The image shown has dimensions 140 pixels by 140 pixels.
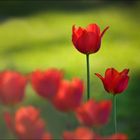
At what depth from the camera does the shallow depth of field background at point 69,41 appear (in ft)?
7.53

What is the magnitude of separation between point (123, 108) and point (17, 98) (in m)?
1.40

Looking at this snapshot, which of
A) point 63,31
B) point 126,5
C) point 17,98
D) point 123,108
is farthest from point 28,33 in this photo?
point 17,98

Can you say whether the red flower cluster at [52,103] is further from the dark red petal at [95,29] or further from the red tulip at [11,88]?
the dark red petal at [95,29]

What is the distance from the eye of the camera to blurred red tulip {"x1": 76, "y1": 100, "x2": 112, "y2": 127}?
74 cm

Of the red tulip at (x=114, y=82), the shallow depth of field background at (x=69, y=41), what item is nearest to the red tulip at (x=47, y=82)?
the red tulip at (x=114, y=82)

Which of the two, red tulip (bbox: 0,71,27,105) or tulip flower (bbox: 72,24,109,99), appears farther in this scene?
tulip flower (bbox: 72,24,109,99)

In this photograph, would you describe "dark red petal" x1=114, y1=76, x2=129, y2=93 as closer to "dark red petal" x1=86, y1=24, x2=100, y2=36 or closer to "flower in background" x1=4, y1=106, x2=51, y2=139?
"dark red petal" x1=86, y1=24, x2=100, y2=36

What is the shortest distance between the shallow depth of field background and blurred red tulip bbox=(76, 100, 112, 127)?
3.71 ft

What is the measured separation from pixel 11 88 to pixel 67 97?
83 mm

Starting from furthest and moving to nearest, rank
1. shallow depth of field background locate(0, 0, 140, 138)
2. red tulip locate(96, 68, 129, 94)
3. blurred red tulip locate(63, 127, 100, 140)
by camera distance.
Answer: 1. shallow depth of field background locate(0, 0, 140, 138)
2. red tulip locate(96, 68, 129, 94)
3. blurred red tulip locate(63, 127, 100, 140)

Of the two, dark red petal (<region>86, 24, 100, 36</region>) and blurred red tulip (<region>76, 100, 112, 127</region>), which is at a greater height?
dark red petal (<region>86, 24, 100, 36</region>)

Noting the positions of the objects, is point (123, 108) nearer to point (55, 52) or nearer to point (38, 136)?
point (55, 52)

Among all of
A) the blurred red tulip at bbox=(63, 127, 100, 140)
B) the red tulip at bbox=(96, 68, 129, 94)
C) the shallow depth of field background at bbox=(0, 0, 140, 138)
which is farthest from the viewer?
the shallow depth of field background at bbox=(0, 0, 140, 138)

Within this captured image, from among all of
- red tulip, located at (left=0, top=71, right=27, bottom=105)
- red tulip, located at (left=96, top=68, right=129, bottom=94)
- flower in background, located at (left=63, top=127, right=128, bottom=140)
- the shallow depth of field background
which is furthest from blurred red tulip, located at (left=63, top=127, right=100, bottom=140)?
the shallow depth of field background
